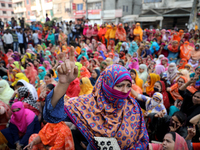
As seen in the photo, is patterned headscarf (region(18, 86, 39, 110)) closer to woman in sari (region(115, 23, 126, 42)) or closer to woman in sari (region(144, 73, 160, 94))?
woman in sari (region(144, 73, 160, 94))

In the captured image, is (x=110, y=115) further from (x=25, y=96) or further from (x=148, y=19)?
(x=148, y=19)

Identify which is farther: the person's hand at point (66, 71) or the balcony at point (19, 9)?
the balcony at point (19, 9)

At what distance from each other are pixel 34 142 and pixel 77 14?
28103 millimetres

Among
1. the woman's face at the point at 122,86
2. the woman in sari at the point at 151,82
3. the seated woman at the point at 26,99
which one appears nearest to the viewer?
the woman's face at the point at 122,86

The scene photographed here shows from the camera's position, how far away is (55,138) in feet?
6.37

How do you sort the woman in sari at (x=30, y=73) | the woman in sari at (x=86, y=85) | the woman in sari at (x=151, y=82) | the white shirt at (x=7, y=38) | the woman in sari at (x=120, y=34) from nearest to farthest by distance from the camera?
1. the woman in sari at (x=86, y=85)
2. the woman in sari at (x=151, y=82)
3. the woman in sari at (x=30, y=73)
4. the white shirt at (x=7, y=38)
5. the woman in sari at (x=120, y=34)

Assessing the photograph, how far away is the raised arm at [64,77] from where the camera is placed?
1.04m

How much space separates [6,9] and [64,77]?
4753 cm

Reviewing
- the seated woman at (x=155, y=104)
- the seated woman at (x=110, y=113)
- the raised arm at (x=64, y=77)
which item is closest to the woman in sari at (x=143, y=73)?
the seated woman at (x=155, y=104)

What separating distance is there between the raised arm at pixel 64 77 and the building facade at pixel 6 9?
44.6 metres

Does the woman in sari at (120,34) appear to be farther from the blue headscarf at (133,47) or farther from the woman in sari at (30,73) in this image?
the woman in sari at (30,73)

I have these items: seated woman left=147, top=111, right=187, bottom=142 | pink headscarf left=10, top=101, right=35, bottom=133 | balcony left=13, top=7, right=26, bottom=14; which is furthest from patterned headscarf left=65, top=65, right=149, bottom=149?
balcony left=13, top=7, right=26, bottom=14

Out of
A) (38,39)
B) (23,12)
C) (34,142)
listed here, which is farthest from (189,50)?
(23,12)

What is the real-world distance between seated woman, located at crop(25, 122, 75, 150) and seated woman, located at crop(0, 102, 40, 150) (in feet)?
1.55
